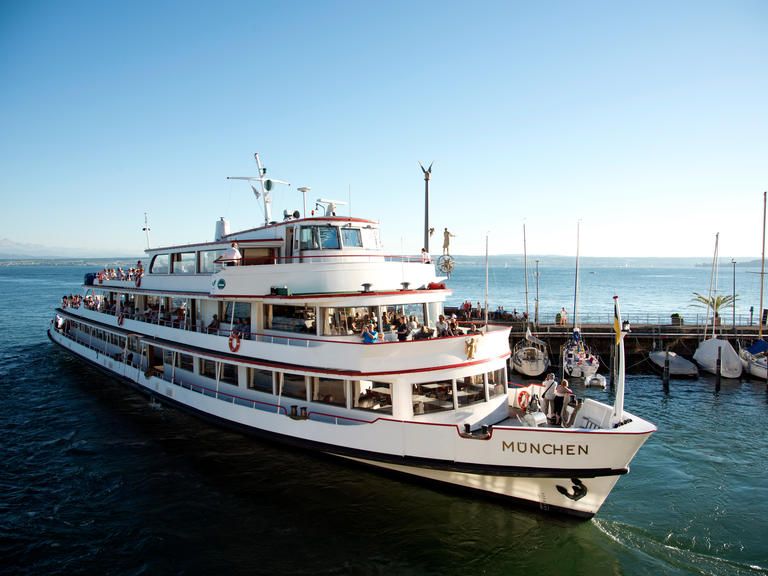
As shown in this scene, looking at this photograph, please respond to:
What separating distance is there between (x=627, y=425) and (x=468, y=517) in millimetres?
4039

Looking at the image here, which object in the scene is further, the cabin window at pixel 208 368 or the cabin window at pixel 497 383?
the cabin window at pixel 208 368

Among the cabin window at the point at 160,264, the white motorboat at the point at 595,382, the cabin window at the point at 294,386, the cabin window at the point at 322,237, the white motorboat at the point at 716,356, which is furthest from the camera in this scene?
the white motorboat at the point at 716,356

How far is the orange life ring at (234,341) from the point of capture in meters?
14.6

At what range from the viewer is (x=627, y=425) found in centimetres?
1032

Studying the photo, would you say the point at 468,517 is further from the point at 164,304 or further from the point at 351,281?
the point at 164,304

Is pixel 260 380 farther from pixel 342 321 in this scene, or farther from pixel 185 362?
pixel 185 362

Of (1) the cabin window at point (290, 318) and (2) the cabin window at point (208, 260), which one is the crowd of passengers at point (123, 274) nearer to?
(2) the cabin window at point (208, 260)

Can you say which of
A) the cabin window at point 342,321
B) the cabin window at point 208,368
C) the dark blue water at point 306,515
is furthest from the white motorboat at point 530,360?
the cabin window at point 208,368

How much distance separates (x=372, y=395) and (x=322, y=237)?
5.24 m

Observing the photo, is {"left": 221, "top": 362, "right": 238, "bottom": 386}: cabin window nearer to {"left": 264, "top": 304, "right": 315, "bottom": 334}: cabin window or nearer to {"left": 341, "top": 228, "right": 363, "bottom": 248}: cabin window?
{"left": 264, "top": 304, "right": 315, "bottom": 334}: cabin window

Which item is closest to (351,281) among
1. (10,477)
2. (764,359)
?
(10,477)

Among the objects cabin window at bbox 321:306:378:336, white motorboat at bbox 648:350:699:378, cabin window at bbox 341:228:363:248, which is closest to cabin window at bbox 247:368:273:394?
cabin window at bbox 321:306:378:336

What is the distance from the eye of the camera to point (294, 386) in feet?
44.7

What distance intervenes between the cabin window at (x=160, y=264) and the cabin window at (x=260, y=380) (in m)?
7.40
